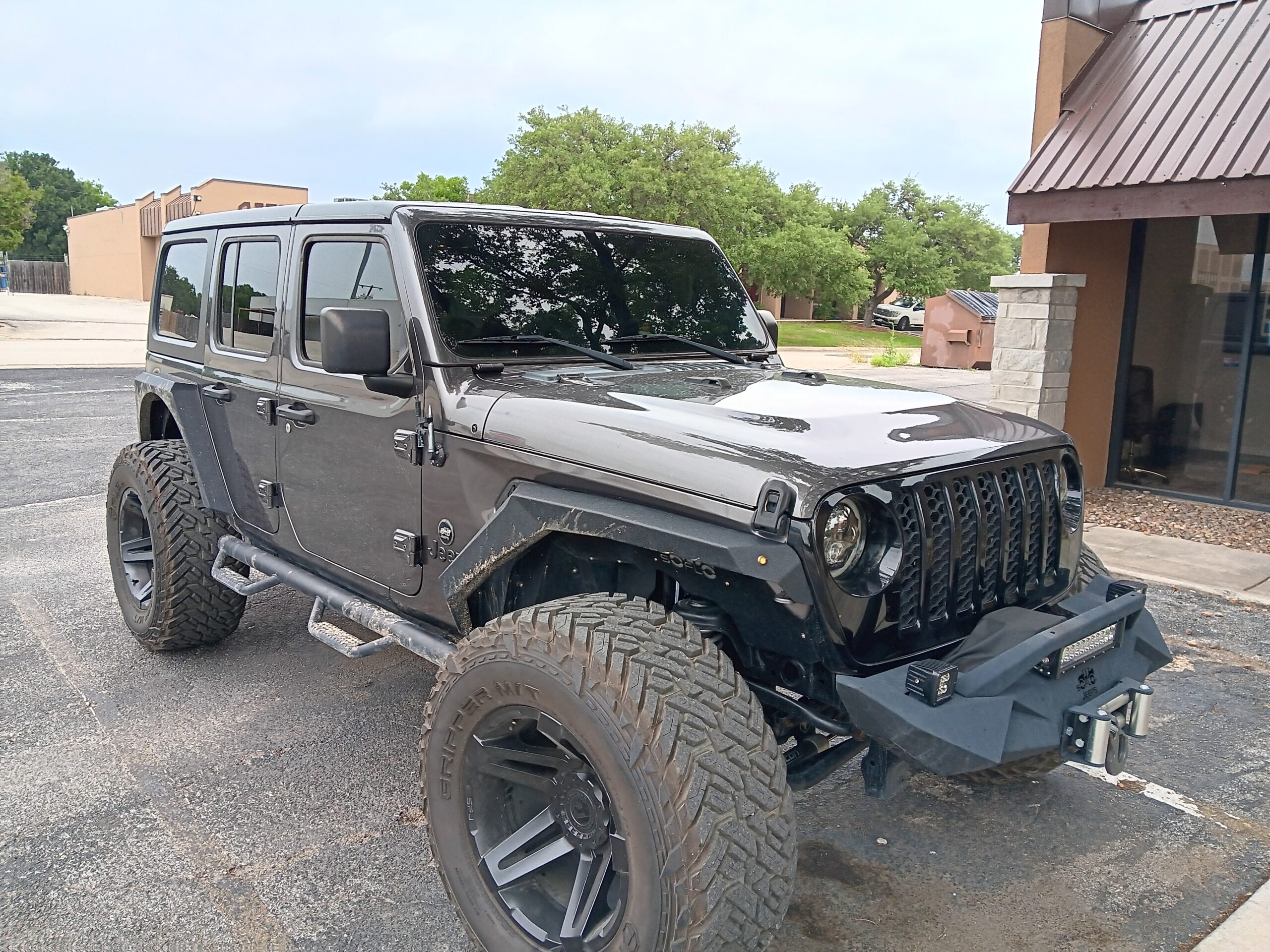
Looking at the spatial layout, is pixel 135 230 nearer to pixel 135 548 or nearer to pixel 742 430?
pixel 135 548

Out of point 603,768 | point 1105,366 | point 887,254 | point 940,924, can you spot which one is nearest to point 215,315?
point 603,768

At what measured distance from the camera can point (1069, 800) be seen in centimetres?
383

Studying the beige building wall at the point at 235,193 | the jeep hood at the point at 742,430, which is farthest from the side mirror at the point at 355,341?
the beige building wall at the point at 235,193

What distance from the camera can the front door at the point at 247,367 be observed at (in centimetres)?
421

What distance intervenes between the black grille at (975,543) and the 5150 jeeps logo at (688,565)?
0.48m

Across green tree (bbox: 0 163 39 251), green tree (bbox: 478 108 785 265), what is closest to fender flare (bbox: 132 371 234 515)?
green tree (bbox: 478 108 785 265)

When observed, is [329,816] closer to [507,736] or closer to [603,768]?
[507,736]

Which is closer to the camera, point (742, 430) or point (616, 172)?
point (742, 430)

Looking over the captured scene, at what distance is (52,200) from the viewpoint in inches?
3403

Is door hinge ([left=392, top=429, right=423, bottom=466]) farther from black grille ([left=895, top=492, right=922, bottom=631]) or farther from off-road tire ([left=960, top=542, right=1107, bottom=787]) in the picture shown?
off-road tire ([left=960, top=542, right=1107, bottom=787])

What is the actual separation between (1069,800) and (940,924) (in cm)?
106

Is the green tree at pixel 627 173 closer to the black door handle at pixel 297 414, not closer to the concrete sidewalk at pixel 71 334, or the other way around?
the concrete sidewalk at pixel 71 334

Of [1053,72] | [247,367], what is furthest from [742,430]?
[1053,72]

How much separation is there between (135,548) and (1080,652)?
14.3 feet
